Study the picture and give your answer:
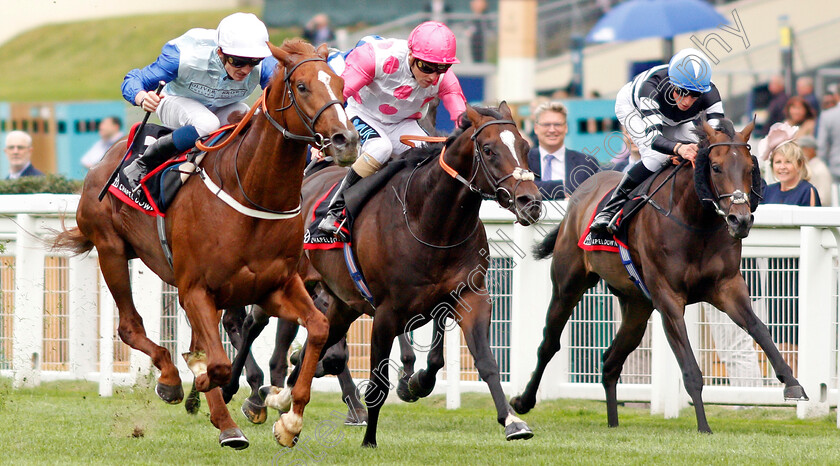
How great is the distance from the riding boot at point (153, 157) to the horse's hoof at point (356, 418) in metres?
2.06

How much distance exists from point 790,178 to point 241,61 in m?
4.35

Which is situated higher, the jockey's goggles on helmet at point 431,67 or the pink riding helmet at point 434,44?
the pink riding helmet at point 434,44

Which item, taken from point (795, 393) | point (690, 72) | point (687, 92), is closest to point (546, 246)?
point (687, 92)

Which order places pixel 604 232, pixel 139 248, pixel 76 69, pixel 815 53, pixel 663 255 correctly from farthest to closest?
pixel 76 69 → pixel 815 53 → pixel 604 232 → pixel 663 255 → pixel 139 248

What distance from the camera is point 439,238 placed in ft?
19.2

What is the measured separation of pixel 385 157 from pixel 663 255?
5.32 feet

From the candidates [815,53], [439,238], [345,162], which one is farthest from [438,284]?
[815,53]

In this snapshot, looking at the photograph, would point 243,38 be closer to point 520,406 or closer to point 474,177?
point 474,177

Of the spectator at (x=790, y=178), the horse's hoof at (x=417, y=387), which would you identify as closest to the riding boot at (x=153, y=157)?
the horse's hoof at (x=417, y=387)

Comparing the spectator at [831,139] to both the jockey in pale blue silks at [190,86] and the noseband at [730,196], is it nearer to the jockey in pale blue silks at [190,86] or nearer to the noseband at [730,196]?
the noseband at [730,196]

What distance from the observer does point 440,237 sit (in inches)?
230

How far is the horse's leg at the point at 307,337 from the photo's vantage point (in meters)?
5.16

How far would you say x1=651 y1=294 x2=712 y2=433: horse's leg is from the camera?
252 inches

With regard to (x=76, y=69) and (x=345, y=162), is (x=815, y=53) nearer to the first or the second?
(x=345, y=162)
